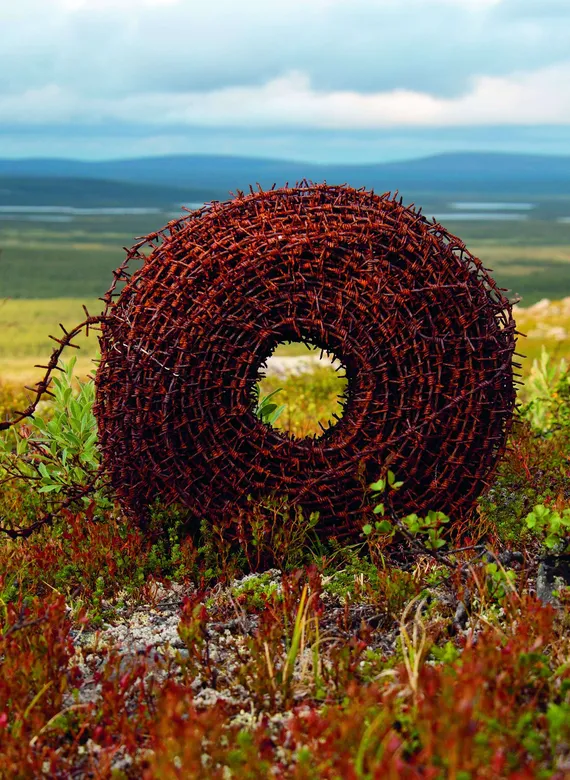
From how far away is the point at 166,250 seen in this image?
5551 mm

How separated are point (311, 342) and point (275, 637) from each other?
209 cm

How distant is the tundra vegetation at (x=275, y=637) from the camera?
3156 mm

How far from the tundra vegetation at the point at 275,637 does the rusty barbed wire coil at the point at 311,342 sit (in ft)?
0.76

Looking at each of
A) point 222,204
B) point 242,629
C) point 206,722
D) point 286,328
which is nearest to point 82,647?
point 242,629

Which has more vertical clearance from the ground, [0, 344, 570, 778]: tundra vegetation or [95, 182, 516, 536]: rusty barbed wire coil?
[95, 182, 516, 536]: rusty barbed wire coil

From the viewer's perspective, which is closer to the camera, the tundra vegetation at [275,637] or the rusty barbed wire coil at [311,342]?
the tundra vegetation at [275,637]

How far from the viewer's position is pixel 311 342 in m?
5.54

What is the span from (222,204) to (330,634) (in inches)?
111

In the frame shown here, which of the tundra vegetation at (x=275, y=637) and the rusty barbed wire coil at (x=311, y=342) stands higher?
the rusty barbed wire coil at (x=311, y=342)

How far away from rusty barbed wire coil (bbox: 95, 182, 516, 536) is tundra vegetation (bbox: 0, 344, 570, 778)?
0.76ft

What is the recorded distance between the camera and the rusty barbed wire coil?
528 cm

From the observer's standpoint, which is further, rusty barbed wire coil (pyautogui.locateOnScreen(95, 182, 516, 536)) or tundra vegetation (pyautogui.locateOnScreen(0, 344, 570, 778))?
rusty barbed wire coil (pyautogui.locateOnScreen(95, 182, 516, 536))

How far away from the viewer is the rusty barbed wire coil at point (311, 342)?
5.28m

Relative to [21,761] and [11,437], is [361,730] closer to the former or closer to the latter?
[21,761]
